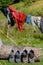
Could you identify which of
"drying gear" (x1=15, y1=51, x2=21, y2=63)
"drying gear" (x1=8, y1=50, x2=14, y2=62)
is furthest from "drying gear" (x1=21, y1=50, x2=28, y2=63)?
"drying gear" (x1=8, y1=50, x2=14, y2=62)

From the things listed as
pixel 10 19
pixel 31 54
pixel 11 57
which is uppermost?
pixel 31 54

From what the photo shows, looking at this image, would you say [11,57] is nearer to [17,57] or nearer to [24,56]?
[17,57]

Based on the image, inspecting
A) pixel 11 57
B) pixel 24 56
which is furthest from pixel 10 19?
pixel 24 56

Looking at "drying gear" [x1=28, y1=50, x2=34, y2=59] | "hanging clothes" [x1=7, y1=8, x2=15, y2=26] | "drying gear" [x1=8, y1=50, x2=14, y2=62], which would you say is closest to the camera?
"drying gear" [x1=28, y1=50, x2=34, y2=59]

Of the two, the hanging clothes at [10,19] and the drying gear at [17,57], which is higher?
the drying gear at [17,57]

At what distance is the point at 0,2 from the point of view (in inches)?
719

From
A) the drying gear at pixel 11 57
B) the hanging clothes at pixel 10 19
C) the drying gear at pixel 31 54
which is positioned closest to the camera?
the drying gear at pixel 31 54

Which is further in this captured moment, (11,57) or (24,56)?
(11,57)

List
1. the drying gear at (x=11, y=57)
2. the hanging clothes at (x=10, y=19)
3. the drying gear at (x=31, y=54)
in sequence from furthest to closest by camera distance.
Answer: the hanging clothes at (x=10, y=19) < the drying gear at (x=11, y=57) < the drying gear at (x=31, y=54)

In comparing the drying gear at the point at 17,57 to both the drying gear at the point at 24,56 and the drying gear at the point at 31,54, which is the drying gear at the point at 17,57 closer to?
the drying gear at the point at 24,56

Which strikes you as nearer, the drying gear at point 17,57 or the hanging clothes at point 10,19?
the drying gear at point 17,57

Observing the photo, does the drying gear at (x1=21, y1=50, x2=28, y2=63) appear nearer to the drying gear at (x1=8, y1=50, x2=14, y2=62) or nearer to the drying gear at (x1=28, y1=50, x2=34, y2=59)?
the drying gear at (x1=28, y1=50, x2=34, y2=59)

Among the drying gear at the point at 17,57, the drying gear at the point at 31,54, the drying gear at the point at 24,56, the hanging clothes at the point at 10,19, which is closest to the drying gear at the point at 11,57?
the drying gear at the point at 17,57

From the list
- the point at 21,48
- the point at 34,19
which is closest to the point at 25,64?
the point at 21,48
